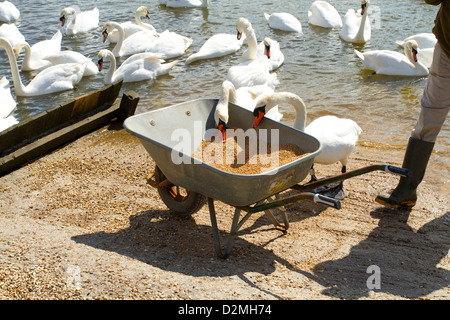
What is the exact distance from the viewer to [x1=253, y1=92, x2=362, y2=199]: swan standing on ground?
5.26 m

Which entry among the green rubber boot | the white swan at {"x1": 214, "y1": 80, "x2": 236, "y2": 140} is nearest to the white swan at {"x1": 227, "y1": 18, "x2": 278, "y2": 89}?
the white swan at {"x1": 214, "y1": 80, "x2": 236, "y2": 140}

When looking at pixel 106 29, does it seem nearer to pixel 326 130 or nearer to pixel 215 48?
pixel 215 48

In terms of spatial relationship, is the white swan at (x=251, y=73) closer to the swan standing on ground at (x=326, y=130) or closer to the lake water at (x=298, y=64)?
the lake water at (x=298, y=64)

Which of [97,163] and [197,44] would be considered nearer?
[97,163]

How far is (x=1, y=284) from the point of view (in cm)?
386

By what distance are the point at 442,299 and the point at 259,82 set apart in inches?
218

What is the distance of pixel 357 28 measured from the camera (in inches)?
504

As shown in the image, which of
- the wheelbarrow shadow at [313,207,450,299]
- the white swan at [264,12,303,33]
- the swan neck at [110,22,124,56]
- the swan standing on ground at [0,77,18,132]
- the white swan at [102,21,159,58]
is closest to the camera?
the wheelbarrow shadow at [313,207,450,299]

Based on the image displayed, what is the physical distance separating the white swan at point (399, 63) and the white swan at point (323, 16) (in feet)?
11.1

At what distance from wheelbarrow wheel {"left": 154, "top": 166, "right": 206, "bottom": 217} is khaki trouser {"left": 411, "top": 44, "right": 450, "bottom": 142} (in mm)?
2154

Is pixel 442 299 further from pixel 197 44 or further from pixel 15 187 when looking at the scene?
pixel 197 44

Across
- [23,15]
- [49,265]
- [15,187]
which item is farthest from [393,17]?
[49,265]

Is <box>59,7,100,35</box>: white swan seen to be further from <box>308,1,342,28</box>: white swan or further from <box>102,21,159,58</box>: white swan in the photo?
<box>308,1,342,28</box>: white swan

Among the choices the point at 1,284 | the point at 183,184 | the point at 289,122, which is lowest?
the point at 289,122
